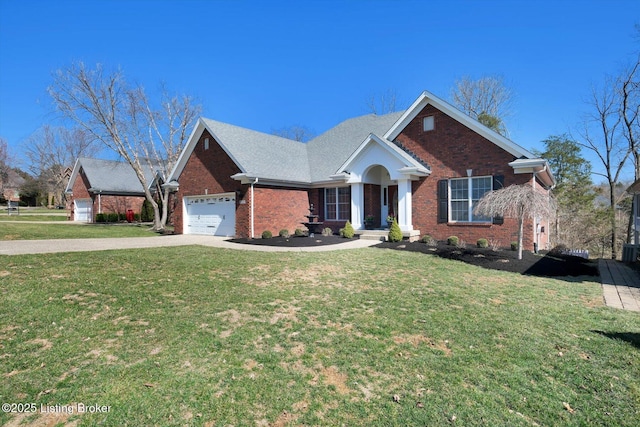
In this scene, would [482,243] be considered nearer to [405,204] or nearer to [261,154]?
[405,204]

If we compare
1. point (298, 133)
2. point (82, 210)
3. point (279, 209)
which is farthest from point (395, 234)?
point (298, 133)

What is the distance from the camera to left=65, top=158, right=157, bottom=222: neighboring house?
1259 inches

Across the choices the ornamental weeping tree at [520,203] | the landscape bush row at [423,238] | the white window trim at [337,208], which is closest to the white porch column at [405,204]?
the landscape bush row at [423,238]

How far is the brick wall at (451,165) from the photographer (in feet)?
44.1

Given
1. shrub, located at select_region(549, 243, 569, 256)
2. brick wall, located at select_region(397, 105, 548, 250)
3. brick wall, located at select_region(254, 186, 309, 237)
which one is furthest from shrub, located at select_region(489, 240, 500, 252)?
brick wall, located at select_region(254, 186, 309, 237)

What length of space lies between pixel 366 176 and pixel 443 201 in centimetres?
411

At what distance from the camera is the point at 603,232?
73.5ft

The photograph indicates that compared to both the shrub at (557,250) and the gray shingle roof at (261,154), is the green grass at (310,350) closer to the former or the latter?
the shrub at (557,250)

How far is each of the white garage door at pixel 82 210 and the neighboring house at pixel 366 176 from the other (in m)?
18.2

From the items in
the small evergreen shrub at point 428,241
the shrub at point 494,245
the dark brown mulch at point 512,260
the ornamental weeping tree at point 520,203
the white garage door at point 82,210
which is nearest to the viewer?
the dark brown mulch at point 512,260

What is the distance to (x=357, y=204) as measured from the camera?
17.0m

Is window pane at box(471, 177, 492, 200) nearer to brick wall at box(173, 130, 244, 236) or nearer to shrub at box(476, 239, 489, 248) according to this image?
shrub at box(476, 239, 489, 248)

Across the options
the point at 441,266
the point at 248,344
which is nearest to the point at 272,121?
the point at 441,266

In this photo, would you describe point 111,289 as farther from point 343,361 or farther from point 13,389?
point 343,361
